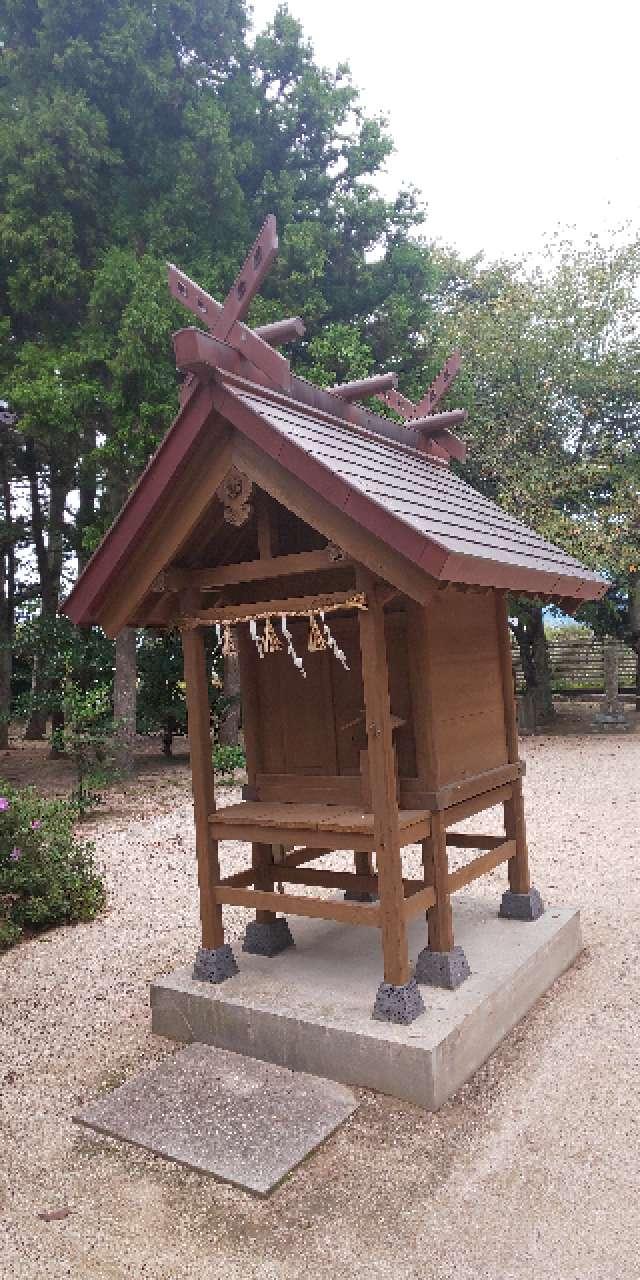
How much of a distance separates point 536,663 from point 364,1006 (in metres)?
14.2

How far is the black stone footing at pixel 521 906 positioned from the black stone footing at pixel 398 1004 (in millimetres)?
1500

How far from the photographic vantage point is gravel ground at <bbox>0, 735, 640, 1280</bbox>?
260cm

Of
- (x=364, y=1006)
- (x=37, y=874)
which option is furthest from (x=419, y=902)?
(x=37, y=874)

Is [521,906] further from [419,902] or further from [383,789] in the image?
[383,789]

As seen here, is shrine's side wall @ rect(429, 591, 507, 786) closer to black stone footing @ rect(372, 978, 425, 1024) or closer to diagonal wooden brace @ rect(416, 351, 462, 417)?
black stone footing @ rect(372, 978, 425, 1024)

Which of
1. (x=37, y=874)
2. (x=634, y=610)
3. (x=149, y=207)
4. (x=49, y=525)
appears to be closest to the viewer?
(x=37, y=874)

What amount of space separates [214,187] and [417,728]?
1188 centimetres

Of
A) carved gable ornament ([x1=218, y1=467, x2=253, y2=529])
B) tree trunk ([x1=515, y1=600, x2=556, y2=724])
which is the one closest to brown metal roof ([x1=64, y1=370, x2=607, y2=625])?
carved gable ornament ([x1=218, y1=467, x2=253, y2=529])

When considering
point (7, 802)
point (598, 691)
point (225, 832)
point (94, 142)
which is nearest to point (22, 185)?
point (94, 142)

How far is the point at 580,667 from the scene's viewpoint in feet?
69.2

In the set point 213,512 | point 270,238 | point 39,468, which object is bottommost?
point 213,512

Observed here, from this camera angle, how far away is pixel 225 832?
425cm

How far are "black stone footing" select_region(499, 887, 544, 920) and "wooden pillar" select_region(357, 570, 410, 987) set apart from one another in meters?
1.53

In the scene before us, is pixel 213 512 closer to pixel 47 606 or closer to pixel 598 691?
pixel 47 606
